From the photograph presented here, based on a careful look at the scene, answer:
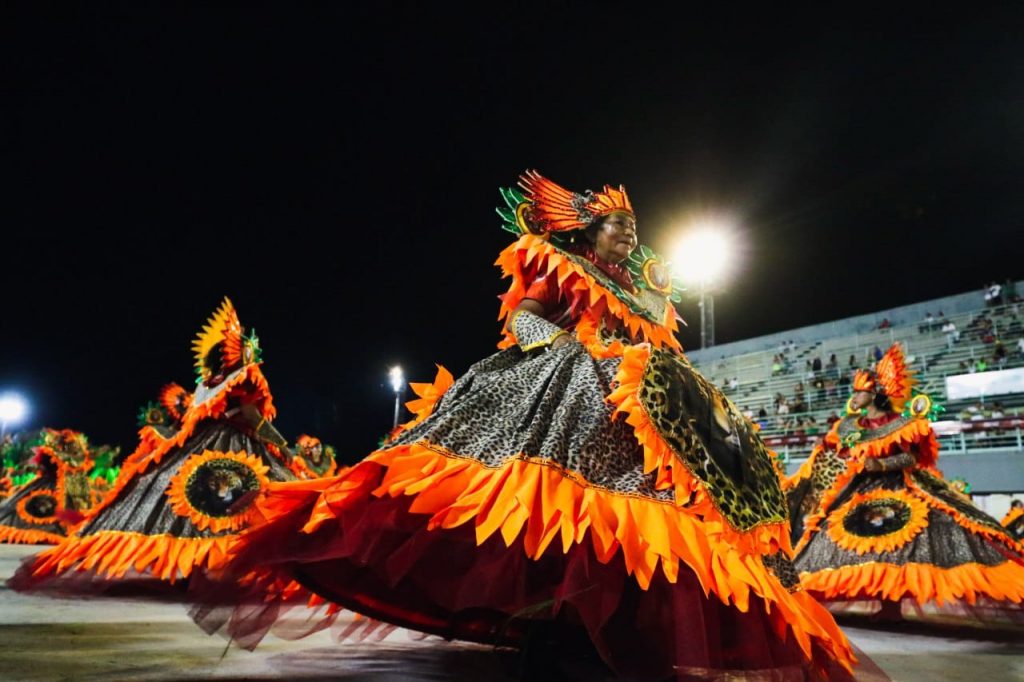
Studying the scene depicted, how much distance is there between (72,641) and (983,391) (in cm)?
1973

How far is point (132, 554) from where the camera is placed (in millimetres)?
3791

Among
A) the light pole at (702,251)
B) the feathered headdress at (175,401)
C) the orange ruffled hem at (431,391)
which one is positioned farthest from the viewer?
the light pole at (702,251)

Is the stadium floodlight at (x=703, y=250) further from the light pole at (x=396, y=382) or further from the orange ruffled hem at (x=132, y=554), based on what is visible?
the orange ruffled hem at (x=132, y=554)

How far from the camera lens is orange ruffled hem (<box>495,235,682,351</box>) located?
2.52 m

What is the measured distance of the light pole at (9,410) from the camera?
67.9 feet

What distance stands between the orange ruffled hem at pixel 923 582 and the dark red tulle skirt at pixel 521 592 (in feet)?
9.95

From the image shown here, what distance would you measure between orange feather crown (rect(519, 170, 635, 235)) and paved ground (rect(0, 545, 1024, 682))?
5.86 ft

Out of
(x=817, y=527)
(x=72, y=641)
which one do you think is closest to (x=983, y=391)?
(x=817, y=527)

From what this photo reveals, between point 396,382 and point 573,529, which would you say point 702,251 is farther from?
point 573,529

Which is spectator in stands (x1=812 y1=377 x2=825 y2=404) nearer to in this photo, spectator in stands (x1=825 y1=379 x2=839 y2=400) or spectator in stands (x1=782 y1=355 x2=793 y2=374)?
spectator in stands (x1=825 y1=379 x2=839 y2=400)

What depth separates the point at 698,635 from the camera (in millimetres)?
1513

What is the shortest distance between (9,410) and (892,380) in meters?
25.8

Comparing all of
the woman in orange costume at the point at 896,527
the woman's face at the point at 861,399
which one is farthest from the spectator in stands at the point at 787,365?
the woman's face at the point at 861,399

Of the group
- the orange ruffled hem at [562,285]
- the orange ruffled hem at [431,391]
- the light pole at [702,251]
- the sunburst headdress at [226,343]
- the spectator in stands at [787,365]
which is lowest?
the orange ruffled hem at [431,391]
